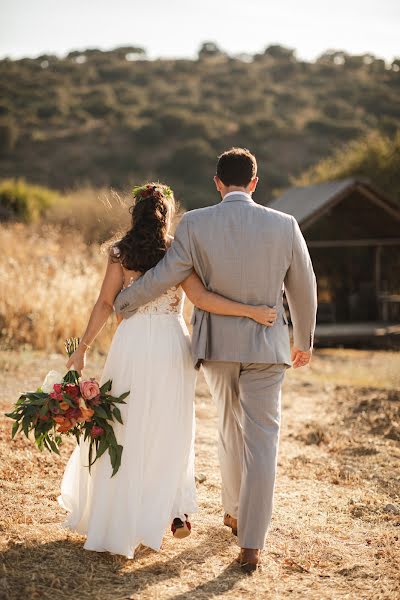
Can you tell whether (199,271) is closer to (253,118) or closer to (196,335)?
(196,335)

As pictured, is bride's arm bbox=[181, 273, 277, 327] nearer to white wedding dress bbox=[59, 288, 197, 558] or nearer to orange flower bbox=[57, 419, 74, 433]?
white wedding dress bbox=[59, 288, 197, 558]

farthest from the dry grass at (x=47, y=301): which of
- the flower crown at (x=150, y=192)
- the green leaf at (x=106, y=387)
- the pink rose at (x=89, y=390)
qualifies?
the pink rose at (x=89, y=390)

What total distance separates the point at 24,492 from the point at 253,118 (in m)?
44.3

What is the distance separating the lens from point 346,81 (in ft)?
177

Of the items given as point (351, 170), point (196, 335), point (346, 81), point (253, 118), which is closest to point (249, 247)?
point (196, 335)

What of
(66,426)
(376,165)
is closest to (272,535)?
(66,426)

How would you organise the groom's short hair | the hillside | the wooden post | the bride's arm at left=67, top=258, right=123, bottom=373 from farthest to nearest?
Answer: the hillside → the wooden post → the bride's arm at left=67, top=258, right=123, bottom=373 → the groom's short hair

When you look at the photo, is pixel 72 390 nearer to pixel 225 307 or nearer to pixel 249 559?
pixel 225 307

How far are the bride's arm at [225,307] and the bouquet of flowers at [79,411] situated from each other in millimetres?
618

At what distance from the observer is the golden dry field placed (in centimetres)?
371

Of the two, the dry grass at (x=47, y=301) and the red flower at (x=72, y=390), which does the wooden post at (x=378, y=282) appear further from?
the red flower at (x=72, y=390)

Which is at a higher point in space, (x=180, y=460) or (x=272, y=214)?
(x=272, y=214)

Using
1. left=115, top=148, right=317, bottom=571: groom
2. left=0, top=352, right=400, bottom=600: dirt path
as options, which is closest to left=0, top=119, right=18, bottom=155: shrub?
left=0, top=352, right=400, bottom=600: dirt path

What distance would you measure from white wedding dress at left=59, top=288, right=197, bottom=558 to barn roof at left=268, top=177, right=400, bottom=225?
37.9 ft
